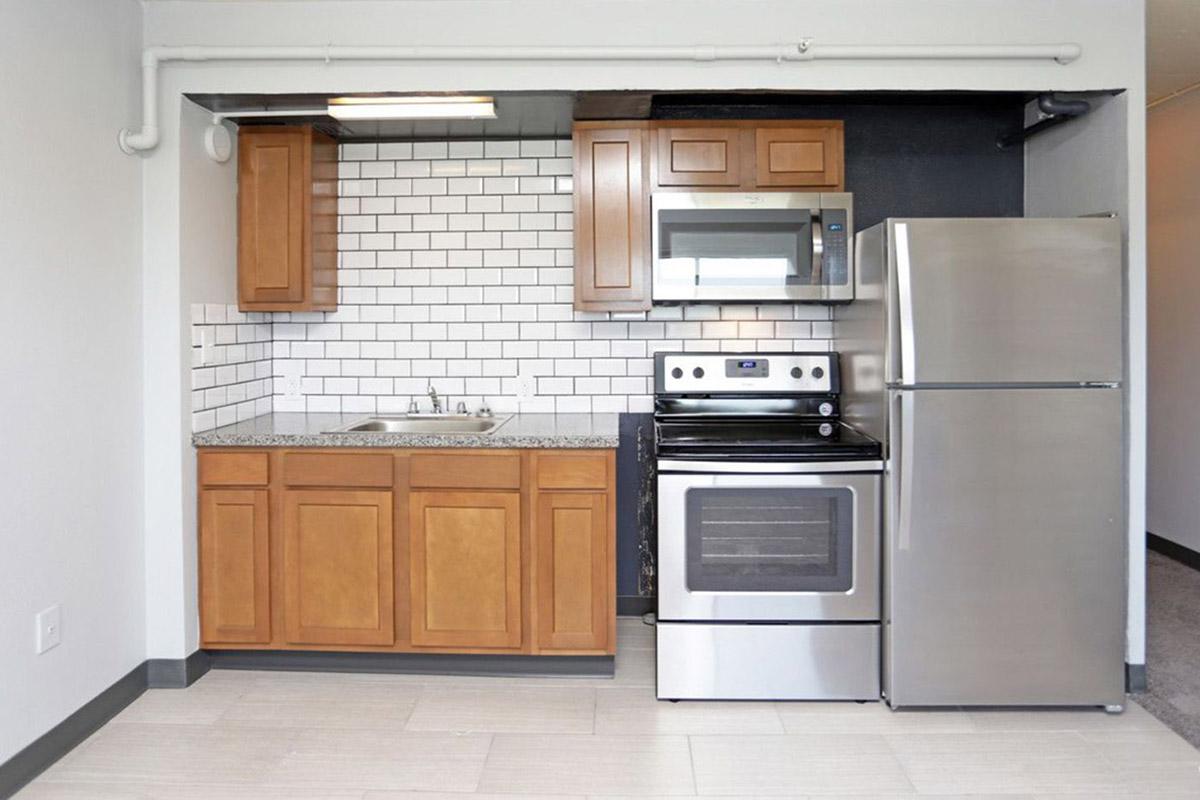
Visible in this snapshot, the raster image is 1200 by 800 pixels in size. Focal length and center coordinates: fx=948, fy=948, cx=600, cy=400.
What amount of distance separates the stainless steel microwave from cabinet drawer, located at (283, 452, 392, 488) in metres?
1.19

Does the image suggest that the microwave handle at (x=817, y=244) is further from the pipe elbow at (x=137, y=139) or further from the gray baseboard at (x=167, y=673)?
the gray baseboard at (x=167, y=673)

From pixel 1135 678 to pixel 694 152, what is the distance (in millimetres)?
2414

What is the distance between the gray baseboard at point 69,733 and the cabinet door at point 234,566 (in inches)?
11.5

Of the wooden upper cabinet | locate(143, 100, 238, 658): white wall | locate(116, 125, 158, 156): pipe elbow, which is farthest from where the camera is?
the wooden upper cabinet

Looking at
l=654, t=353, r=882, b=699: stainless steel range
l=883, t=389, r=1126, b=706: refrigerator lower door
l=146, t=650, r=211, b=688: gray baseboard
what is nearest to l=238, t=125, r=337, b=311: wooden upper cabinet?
l=146, t=650, r=211, b=688: gray baseboard

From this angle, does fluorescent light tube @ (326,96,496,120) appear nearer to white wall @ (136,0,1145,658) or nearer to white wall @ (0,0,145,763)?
white wall @ (136,0,1145,658)

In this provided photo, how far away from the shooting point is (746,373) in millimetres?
3861

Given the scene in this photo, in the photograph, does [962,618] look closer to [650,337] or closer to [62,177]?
[650,337]

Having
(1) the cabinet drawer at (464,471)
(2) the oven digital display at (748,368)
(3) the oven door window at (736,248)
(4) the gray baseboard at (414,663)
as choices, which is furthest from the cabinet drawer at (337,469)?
(2) the oven digital display at (748,368)

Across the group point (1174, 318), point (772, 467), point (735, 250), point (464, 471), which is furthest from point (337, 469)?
point (1174, 318)

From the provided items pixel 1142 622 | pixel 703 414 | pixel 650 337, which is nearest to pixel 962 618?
pixel 1142 622

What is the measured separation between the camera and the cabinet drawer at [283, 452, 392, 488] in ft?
10.9

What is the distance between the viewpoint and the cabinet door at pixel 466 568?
3307 mm

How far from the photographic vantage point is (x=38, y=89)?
2666mm
